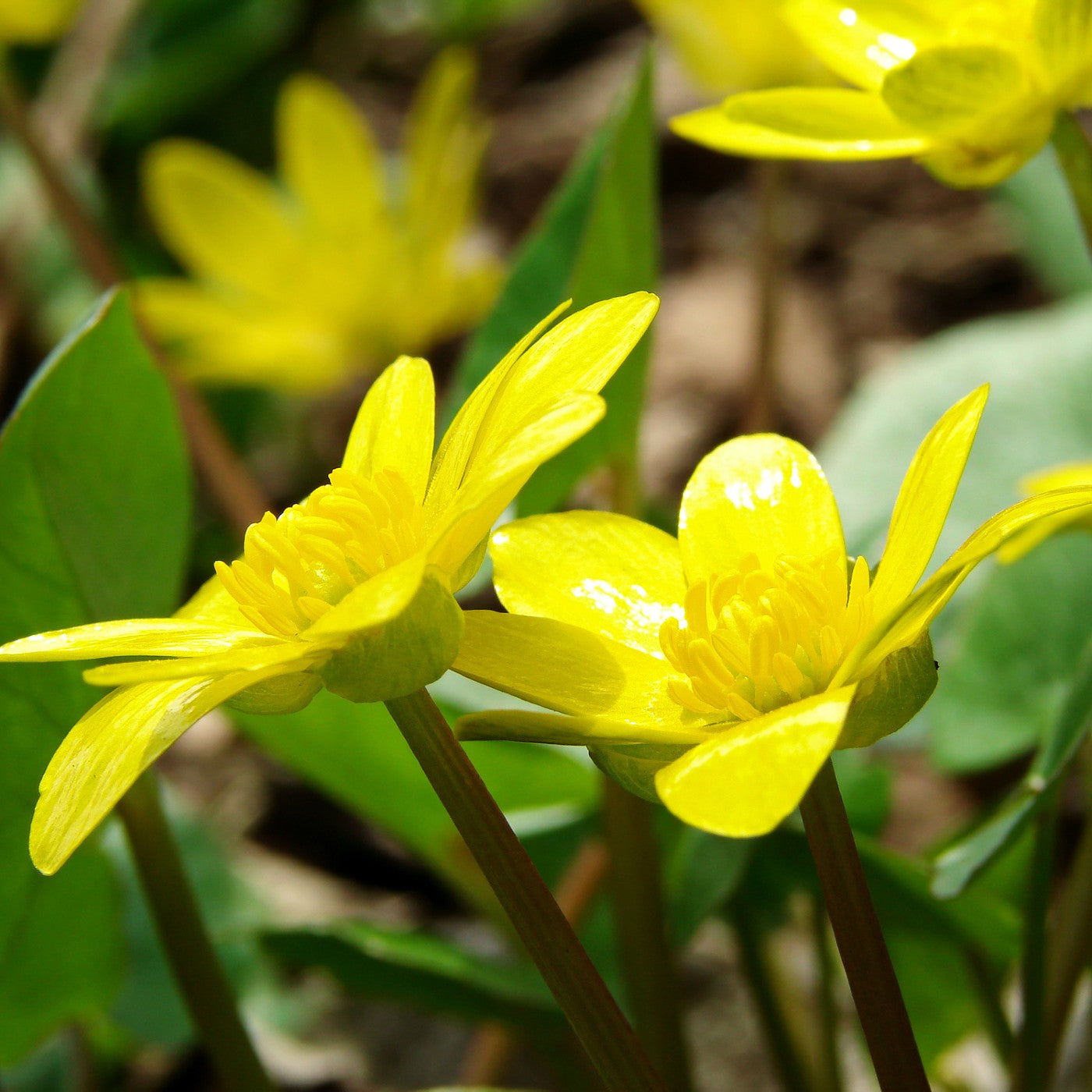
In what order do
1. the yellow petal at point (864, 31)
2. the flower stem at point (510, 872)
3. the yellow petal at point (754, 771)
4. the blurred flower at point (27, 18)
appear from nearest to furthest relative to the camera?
the yellow petal at point (754, 771), the flower stem at point (510, 872), the yellow petal at point (864, 31), the blurred flower at point (27, 18)

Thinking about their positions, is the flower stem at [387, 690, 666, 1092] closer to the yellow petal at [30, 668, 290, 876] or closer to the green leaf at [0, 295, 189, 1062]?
the yellow petal at [30, 668, 290, 876]

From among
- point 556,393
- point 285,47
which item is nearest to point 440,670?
point 556,393

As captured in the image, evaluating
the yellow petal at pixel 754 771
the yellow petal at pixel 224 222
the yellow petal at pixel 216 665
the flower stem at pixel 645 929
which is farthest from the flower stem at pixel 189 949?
the yellow petal at pixel 224 222

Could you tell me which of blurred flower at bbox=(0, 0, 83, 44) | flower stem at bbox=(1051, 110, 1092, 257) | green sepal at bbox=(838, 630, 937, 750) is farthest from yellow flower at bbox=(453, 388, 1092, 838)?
blurred flower at bbox=(0, 0, 83, 44)

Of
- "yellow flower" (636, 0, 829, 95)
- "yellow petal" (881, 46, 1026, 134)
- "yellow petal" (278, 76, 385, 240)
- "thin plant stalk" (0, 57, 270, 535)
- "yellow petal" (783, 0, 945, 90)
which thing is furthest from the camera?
"yellow petal" (278, 76, 385, 240)

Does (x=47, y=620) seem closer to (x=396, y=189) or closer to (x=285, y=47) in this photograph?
(x=396, y=189)

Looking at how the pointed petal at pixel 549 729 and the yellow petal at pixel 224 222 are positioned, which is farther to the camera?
the yellow petal at pixel 224 222

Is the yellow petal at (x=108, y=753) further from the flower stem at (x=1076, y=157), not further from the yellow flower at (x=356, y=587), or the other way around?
the flower stem at (x=1076, y=157)
